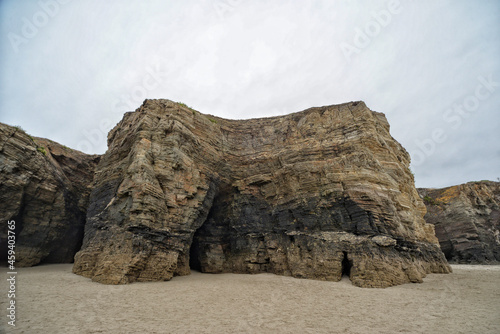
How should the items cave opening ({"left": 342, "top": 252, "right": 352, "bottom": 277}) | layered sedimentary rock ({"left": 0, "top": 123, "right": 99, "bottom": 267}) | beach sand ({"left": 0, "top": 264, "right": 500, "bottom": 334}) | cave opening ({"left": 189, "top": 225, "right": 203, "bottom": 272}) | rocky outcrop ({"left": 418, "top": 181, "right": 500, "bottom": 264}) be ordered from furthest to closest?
1. rocky outcrop ({"left": 418, "top": 181, "right": 500, "bottom": 264})
2. cave opening ({"left": 189, "top": 225, "right": 203, "bottom": 272})
3. layered sedimentary rock ({"left": 0, "top": 123, "right": 99, "bottom": 267})
4. cave opening ({"left": 342, "top": 252, "right": 352, "bottom": 277})
5. beach sand ({"left": 0, "top": 264, "right": 500, "bottom": 334})

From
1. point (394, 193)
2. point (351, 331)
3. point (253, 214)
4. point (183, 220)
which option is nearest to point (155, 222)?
point (183, 220)

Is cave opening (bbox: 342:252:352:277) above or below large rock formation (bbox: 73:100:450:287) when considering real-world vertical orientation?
below

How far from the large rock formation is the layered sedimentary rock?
3.67m

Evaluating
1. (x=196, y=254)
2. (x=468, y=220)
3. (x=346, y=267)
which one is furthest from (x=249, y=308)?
(x=468, y=220)

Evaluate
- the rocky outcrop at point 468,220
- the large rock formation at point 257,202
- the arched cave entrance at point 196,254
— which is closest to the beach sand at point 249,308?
the large rock formation at point 257,202

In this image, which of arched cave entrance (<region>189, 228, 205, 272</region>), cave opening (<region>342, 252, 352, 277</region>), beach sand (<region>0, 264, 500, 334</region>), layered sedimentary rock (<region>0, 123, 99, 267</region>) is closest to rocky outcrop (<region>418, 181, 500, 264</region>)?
beach sand (<region>0, 264, 500, 334</region>)

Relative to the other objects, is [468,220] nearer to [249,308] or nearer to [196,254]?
[196,254]

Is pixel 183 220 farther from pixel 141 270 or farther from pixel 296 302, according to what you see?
pixel 296 302

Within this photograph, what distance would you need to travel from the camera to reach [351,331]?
585 cm

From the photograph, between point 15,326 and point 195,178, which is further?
point 195,178

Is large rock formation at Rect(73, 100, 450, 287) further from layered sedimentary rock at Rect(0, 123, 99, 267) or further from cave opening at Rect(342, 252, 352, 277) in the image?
layered sedimentary rock at Rect(0, 123, 99, 267)

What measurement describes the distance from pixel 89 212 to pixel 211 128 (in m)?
10.7

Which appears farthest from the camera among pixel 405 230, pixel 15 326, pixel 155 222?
pixel 405 230

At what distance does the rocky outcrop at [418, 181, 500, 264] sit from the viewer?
25172 millimetres
